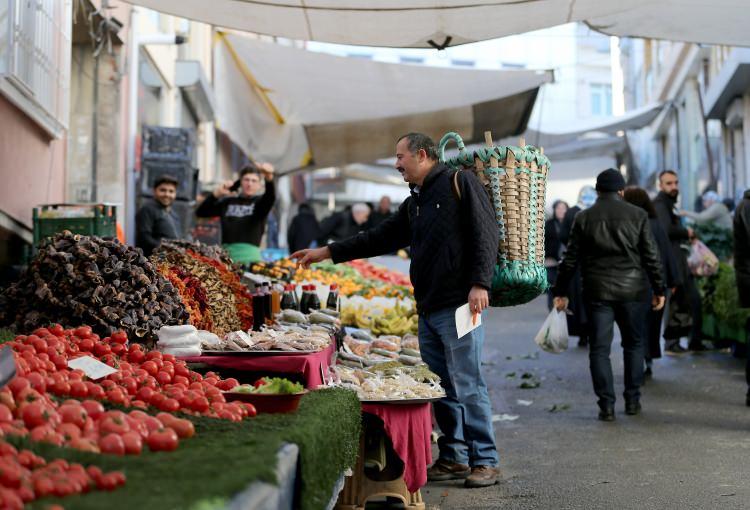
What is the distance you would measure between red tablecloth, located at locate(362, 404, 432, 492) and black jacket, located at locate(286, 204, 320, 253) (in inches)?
494

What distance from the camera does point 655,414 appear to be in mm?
9047

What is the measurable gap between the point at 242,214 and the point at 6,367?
6458 mm

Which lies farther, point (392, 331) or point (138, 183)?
point (138, 183)

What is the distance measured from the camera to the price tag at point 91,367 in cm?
426

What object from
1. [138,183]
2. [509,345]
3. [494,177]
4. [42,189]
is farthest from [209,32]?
[494,177]

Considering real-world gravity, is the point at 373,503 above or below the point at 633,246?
below

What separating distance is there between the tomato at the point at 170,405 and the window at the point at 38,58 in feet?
14.8

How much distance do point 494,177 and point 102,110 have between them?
7618mm

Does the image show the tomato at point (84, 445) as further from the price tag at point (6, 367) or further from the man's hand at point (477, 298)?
the man's hand at point (477, 298)

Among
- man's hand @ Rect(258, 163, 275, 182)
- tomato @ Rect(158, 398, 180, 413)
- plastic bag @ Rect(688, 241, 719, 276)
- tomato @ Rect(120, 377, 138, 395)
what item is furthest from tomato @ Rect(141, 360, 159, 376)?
plastic bag @ Rect(688, 241, 719, 276)

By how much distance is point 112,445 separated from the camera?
320 centimetres

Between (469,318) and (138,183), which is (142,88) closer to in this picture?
(138,183)

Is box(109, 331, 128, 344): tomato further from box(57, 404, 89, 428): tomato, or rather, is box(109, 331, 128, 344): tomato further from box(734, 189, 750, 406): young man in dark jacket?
box(734, 189, 750, 406): young man in dark jacket

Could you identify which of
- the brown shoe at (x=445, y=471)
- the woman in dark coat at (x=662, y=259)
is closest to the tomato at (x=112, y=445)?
the brown shoe at (x=445, y=471)
